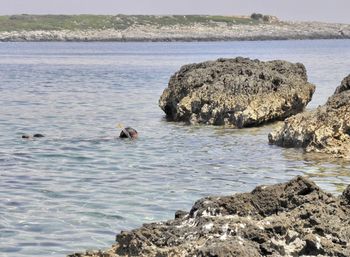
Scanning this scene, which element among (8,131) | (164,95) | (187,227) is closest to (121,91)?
(164,95)

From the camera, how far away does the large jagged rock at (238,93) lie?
74.8ft

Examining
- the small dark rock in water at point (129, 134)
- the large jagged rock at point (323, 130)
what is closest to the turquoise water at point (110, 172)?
the small dark rock in water at point (129, 134)

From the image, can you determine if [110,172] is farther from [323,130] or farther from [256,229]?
[256,229]

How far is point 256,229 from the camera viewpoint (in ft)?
23.7

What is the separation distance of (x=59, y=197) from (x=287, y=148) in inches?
278

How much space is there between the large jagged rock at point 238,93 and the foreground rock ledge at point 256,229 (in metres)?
14.4

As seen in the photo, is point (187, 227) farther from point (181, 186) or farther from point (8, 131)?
point (8, 131)

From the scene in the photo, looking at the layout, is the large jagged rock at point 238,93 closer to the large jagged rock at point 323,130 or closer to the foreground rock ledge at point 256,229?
the large jagged rock at point 323,130

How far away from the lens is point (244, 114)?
2259cm

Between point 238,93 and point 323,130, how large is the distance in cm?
574

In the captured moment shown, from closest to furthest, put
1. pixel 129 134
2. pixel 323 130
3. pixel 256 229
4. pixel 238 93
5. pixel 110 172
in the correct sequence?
pixel 256 229 < pixel 110 172 < pixel 323 130 < pixel 129 134 < pixel 238 93

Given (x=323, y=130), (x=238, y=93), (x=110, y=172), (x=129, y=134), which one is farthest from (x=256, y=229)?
(x=238, y=93)

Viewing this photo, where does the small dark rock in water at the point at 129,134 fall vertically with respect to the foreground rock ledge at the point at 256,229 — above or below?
below

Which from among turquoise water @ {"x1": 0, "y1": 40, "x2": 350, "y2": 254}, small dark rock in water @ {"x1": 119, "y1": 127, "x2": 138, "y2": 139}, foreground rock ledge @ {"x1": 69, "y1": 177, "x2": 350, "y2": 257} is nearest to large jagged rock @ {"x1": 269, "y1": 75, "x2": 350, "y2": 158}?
turquoise water @ {"x1": 0, "y1": 40, "x2": 350, "y2": 254}
